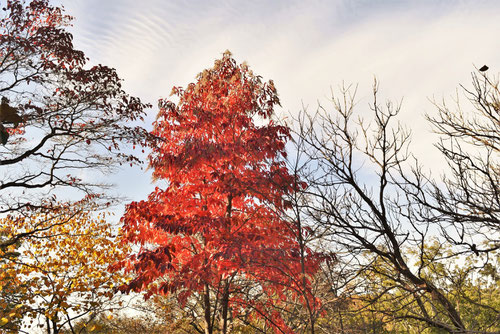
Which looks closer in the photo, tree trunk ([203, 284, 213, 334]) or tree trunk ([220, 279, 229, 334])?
tree trunk ([220, 279, 229, 334])

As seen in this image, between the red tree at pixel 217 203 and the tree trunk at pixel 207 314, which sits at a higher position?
the red tree at pixel 217 203

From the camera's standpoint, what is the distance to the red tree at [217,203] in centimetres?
780

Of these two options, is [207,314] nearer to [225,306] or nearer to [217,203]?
[225,306]

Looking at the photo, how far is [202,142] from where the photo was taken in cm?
892

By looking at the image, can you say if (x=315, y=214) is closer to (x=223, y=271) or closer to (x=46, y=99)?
(x=223, y=271)

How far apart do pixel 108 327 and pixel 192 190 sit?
11.8m

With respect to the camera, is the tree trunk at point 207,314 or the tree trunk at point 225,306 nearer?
the tree trunk at point 225,306

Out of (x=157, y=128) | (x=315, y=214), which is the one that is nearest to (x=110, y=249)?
(x=157, y=128)

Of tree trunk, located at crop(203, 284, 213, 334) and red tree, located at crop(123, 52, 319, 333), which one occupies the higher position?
red tree, located at crop(123, 52, 319, 333)

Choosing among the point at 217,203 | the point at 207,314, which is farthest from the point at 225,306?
the point at 217,203

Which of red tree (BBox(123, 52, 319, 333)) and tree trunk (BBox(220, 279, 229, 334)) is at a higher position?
red tree (BBox(123, 52, 319, 333))

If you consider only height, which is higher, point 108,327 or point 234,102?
point 234,102

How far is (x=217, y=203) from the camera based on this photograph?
893 centimetres

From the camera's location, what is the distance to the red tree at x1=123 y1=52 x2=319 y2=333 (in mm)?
7797
